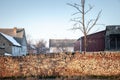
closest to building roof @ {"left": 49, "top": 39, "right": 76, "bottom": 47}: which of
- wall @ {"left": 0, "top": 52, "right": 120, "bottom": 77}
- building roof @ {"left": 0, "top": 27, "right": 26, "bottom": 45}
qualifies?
building roof @ {"left": 0, "top": 27, "right": 26, "bottom": 45}

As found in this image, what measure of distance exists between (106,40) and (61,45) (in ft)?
180

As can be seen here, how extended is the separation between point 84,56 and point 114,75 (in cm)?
313

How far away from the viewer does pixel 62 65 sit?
19500 mm

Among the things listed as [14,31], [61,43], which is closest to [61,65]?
[14,31]

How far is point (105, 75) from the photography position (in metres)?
19.0

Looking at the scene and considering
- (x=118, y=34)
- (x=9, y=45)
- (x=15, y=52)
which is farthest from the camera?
(x=15, y=52)

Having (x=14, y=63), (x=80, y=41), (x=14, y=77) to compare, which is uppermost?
(x=80, y=41)

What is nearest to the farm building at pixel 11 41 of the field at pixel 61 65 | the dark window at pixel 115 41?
the dark window at pixel 115 41

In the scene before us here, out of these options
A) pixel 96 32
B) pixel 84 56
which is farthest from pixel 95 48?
pixel 84 56

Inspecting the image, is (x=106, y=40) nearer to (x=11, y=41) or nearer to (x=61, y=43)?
(x=11, y=41)

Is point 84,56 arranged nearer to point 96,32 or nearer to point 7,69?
point 7,69

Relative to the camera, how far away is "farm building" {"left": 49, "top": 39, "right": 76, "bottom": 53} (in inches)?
3231

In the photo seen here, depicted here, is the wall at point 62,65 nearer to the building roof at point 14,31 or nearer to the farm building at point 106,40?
the farm building at point 106,40

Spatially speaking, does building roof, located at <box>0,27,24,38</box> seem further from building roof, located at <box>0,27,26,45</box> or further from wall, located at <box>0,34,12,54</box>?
wall, located at <box>0,34,12,54</box>
